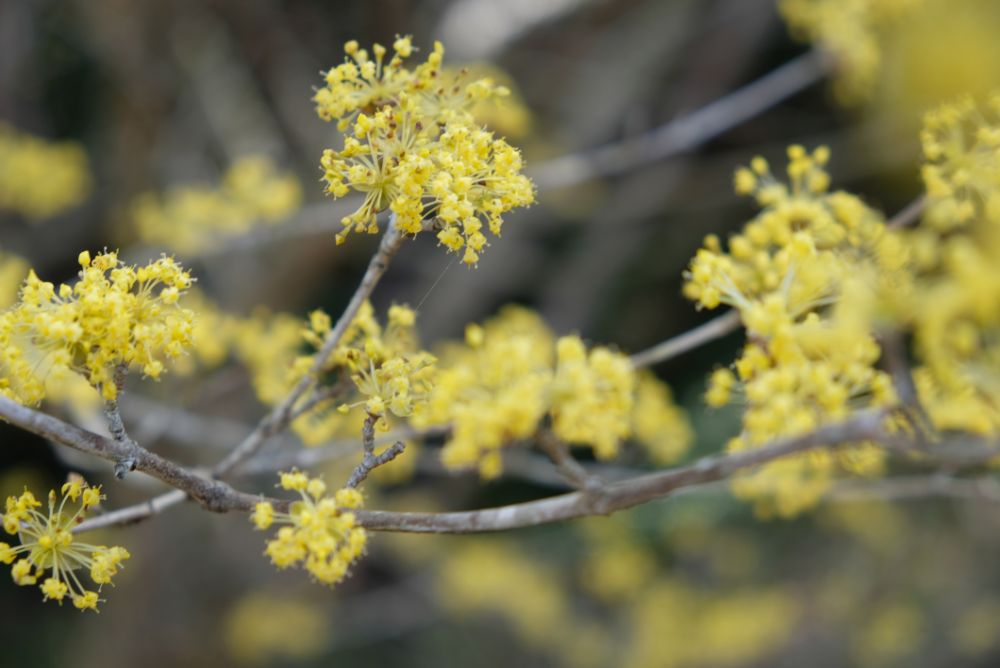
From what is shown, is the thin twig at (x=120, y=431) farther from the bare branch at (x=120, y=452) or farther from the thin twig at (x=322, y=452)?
the thin twig at (x=322, y=452)

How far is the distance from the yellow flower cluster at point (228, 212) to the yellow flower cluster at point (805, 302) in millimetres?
1813

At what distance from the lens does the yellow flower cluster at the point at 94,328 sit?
46.7 inches

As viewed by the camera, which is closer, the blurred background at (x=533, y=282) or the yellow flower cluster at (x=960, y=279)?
the yellow flower cluster at (x=960, y=279)

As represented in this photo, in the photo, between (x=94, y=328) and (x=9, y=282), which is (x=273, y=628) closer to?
(x=9, y=282)

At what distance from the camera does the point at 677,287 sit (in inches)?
241

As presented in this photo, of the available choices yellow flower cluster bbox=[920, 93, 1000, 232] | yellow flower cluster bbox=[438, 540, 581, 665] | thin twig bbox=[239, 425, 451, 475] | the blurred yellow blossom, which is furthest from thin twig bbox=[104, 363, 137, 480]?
the blurred yellow blossom

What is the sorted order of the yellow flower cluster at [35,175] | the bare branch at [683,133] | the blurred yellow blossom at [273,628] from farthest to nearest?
1. the blurred yellow blossom at [273,628]
2. the yellow flower cluster at [35,175]
3. the bare branch at [683,133]

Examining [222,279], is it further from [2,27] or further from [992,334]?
[992,334]

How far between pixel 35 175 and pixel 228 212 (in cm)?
145

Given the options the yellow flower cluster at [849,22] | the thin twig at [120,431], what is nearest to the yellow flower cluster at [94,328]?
the thin twig at [120,431]

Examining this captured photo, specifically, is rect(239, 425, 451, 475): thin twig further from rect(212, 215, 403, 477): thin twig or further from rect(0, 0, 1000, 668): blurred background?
rect(0, 0, 1000, 668): blurred background

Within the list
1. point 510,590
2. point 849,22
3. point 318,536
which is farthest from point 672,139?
point 318,536

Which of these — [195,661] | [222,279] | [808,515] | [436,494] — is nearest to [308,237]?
[222,279]

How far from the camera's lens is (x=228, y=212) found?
A: 3.03 meters
